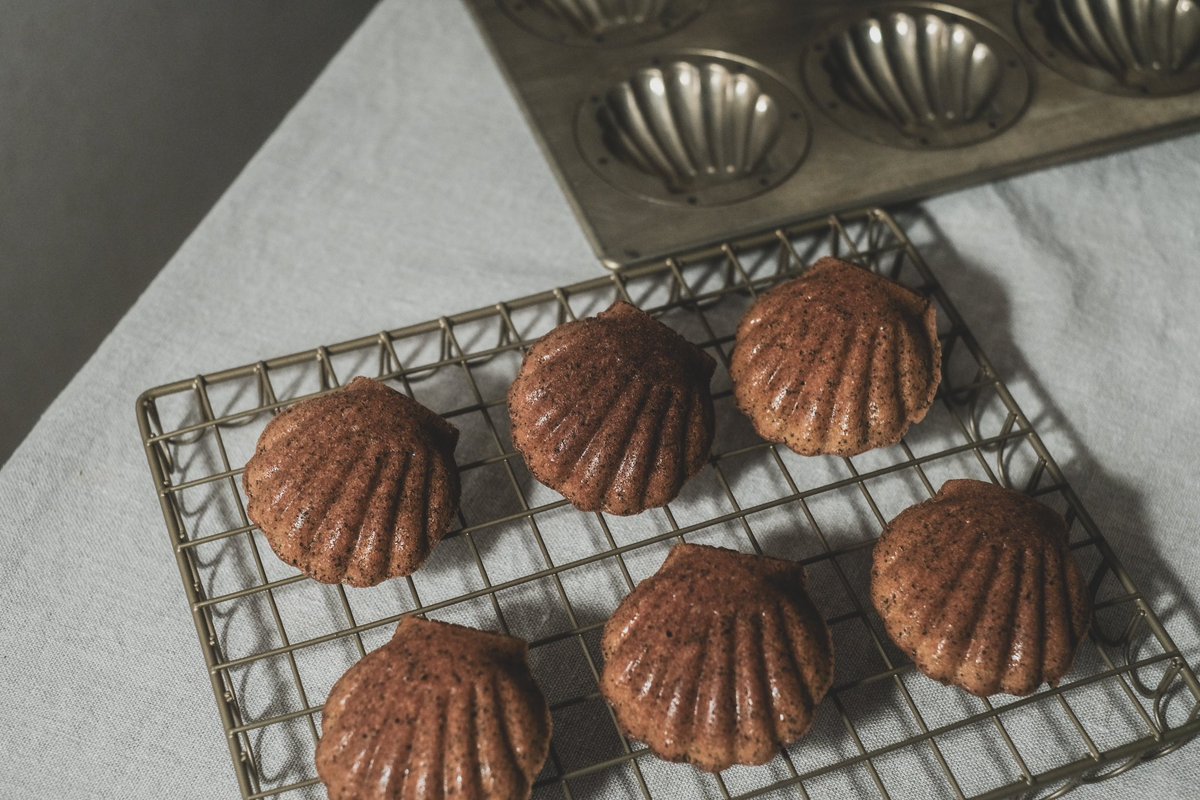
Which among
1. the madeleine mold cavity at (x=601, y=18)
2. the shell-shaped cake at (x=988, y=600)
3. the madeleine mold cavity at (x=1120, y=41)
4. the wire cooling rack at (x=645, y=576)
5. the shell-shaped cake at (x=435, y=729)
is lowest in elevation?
the wire cooling rack at (x=645, y=576)

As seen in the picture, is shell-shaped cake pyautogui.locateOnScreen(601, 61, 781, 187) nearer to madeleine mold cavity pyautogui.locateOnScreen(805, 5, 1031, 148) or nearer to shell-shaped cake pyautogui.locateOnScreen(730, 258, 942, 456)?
madeleine mold cavity pyautogui.locateOnScreen(805, 5, 1031, 148)

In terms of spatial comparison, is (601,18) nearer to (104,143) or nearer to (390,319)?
(390,319)

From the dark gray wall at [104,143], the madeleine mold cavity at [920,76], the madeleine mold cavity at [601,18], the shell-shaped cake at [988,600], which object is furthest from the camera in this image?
the madeleine mold cavity at [601,18]

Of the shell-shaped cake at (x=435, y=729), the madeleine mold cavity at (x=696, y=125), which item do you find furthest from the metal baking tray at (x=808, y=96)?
the shell-shaped cake at (x=435, y=729)

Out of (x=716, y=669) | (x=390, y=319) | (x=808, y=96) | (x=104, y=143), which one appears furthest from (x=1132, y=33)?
(x=104, y=143)

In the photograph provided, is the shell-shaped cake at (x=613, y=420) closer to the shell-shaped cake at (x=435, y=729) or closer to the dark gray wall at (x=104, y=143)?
the shell-shaped cake at (x=435, y=729)

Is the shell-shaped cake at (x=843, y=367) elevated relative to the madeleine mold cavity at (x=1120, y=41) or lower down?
lower down
